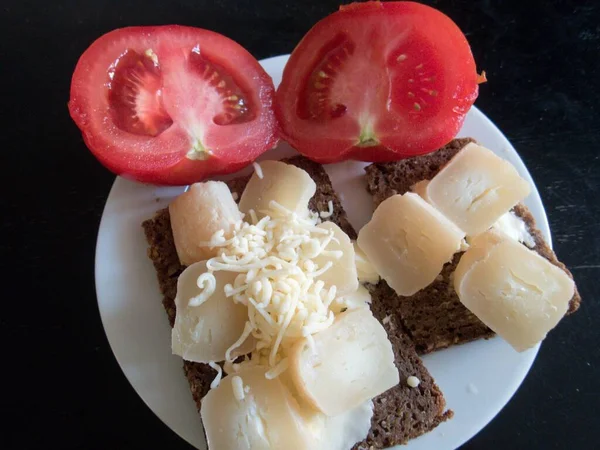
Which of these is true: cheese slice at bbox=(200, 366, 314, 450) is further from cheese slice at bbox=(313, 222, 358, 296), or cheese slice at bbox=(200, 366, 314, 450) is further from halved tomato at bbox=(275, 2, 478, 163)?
halved tomato at bbox=(275, 2, 478, 163)

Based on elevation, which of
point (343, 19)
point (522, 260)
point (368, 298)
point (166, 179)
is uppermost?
point (343, 19)

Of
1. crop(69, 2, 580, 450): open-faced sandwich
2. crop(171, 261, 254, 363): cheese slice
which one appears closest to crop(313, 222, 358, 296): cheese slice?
crop(69, 2, 580, 450): open-faced sandwich

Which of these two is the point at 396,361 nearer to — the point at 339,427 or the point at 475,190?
the point at 339,427

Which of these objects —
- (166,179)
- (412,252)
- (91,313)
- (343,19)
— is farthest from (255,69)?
(91,313)

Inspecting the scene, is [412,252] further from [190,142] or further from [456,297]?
[190,142]

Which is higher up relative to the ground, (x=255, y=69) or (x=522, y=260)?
(x=255, y=69)

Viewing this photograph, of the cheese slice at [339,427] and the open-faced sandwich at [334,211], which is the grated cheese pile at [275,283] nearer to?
the open-faced sandwich at [334,211]

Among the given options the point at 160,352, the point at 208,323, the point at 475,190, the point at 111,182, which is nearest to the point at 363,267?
the point at 475,190

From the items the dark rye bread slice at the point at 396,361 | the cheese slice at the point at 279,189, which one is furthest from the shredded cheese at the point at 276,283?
the dark rye bread slice at the point at 396,361
